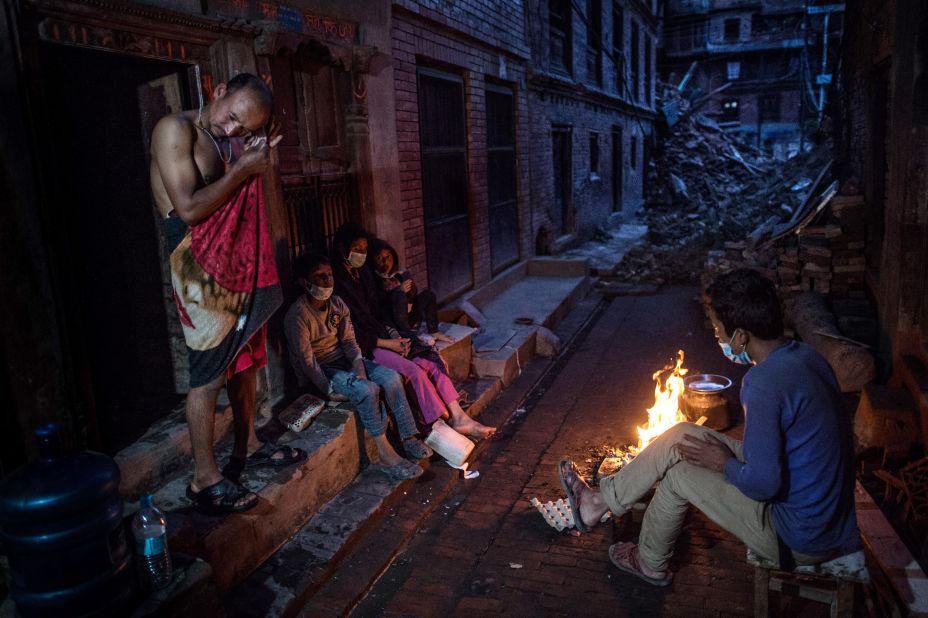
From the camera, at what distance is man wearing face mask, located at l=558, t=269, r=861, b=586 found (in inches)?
113

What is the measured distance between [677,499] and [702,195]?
2216 centimetres

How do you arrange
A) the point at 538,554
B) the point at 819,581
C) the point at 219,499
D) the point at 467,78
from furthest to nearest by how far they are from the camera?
the point at 467,78
the point at 538,554
the point at 219,499
the point at 819,581

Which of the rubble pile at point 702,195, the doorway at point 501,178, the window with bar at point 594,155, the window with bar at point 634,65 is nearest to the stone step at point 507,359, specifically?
the doorway at point 501,178

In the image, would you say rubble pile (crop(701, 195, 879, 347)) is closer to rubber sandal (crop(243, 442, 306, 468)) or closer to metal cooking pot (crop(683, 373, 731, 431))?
metal cooking pot (crop(683, 373, 731, 431))

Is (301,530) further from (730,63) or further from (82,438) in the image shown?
(730,63)

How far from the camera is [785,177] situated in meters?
20.9

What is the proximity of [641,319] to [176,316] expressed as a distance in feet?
24.9

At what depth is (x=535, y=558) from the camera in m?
4.19

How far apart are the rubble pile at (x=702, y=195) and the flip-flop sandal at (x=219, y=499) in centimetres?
1044

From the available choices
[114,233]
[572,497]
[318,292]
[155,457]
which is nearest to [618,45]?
[318,292]

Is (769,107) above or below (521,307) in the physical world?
above

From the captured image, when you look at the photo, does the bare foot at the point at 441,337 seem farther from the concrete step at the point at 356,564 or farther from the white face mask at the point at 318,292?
the white face mask at the point at 318,292

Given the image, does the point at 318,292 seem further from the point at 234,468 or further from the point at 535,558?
the point at 535,558

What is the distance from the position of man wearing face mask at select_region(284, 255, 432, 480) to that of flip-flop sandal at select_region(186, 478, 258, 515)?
1257 millimetres
